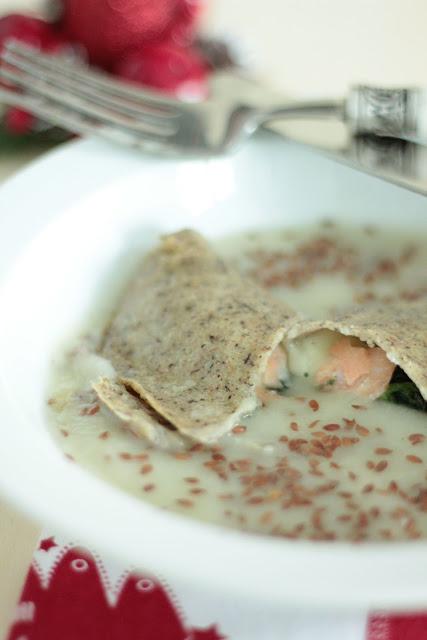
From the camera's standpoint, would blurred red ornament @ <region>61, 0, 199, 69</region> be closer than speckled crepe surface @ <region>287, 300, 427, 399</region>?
No

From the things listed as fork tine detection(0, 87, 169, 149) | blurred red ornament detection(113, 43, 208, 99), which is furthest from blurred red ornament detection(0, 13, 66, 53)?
fork tine detection(0, 87, 169, 149)

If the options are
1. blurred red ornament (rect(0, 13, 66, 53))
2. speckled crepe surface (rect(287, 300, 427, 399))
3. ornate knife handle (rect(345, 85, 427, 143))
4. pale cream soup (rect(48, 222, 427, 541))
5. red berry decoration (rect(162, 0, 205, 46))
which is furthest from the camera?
red berry decoration (rect(162, 0, 205, 46))

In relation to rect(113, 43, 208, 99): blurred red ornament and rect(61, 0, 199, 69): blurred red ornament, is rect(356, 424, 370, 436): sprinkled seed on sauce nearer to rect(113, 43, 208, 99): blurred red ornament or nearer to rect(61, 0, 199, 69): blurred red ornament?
rect(113, 43, 208, 99): blurred red ornament

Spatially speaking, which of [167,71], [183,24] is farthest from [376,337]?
[183,24]

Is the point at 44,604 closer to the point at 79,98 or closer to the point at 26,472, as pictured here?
the point at 26,472

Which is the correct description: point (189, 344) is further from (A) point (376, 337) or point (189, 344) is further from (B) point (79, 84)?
(B) point (79, 84)

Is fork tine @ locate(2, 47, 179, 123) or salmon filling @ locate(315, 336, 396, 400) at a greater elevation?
fork tine @ locate(2, 47, 179, 123)

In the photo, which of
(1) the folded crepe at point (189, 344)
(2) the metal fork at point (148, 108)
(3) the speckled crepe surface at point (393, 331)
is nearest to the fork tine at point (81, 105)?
(2) the metal fork at point (148, 108)
